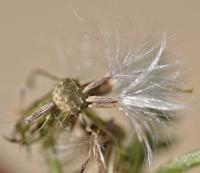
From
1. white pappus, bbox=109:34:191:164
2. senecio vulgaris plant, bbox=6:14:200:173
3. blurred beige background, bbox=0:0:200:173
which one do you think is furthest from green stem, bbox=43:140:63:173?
blurred beige background, bbox=0:0:200:173

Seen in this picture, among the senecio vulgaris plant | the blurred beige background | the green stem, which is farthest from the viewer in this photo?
the blurred beige background

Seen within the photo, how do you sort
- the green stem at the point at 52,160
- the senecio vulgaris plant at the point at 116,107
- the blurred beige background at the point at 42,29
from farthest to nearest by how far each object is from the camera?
the blurred beige background at the point at 42,29, the green stem at the point at 52,160, the senecio vulgaris plant at the point at 116,107

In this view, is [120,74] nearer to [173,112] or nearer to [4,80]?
[173,112]

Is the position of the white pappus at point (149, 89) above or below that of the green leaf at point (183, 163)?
above

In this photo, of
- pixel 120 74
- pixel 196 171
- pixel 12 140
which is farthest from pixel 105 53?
pixel 196 171

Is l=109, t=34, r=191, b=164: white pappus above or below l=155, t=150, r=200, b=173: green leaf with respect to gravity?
above

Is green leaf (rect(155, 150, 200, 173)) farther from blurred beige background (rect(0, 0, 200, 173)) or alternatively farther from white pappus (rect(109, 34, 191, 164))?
blurred beige background (rect(0, 0, 200, 173))

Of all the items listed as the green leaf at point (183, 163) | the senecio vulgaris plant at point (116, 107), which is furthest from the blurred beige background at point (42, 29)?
the green leaf at point (183, 163)

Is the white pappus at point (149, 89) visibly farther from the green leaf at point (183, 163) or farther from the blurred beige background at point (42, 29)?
the blurred beige background at point (42, 29)
